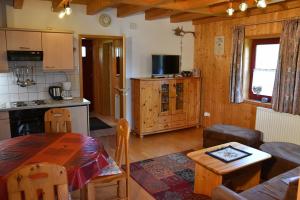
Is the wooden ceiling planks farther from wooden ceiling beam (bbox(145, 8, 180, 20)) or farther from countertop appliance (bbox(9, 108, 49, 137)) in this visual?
countertop appliance (bbox(9, 108, 49, 137))

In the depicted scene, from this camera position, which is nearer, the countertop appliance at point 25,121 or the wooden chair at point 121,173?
the wooden chair at point 121,173

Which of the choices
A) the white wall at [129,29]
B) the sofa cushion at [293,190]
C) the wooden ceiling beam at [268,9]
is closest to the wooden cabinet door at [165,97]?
the white wall at [129,29]

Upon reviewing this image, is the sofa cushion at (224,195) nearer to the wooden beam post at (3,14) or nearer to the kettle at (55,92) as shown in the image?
the kettle at (55,92)

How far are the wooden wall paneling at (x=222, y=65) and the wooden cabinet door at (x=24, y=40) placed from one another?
3.36 meters

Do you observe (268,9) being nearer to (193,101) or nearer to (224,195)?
(193,101)

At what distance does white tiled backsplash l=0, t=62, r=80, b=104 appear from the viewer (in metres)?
4.00

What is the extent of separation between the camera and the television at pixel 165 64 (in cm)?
518

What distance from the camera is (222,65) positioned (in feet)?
16.7

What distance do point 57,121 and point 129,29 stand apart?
264 centimetres

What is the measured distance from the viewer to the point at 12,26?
3.93 meters

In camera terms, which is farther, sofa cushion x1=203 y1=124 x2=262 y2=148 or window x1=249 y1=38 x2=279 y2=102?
window x1=249 y1=38 x2=279 y2=102

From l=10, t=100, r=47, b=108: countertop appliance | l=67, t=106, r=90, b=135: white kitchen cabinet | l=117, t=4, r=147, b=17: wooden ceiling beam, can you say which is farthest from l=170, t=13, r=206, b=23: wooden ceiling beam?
l=10, t=100, r=47, b=108: countertop appliance

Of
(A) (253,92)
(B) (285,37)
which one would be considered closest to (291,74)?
(B) (285,37)

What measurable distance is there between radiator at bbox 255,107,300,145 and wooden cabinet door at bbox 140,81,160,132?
1.89 m
